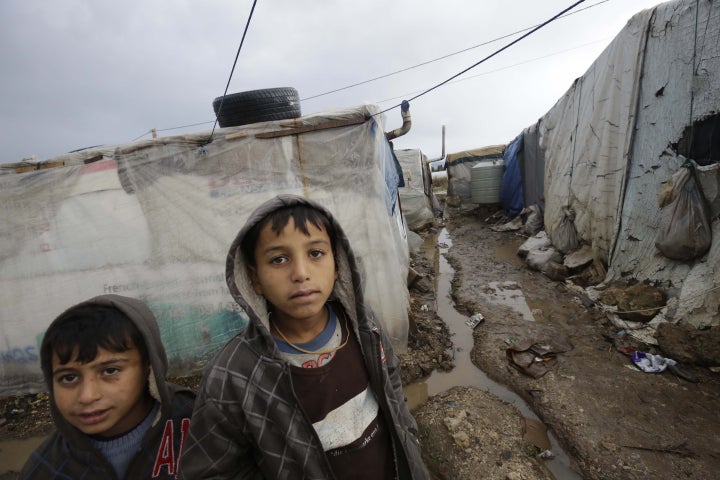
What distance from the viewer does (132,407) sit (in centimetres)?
118

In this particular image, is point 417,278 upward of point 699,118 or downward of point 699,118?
downward

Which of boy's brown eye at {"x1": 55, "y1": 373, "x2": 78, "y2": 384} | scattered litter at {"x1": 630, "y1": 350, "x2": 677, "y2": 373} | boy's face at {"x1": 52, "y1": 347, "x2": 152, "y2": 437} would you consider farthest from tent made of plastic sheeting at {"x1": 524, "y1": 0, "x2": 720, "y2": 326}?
boy's brown eye at {"x1": 55, "y1": 373, "x2": 78, "y2": 384}

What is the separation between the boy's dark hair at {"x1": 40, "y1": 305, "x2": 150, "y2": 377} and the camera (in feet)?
3.39

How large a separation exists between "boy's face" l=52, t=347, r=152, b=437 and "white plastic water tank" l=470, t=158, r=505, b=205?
12.1 meters

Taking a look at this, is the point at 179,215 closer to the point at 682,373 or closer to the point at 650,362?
the point at 650,362

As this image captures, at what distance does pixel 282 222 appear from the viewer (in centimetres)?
108

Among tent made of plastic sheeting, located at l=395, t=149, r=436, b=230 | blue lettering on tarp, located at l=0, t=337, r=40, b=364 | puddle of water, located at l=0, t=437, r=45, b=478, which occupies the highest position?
tent made of plastic sheeting, located at l=395, t=149, r=436, b=230

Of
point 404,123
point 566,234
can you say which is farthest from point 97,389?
point 566,234

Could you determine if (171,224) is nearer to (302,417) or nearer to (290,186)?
(290,186)

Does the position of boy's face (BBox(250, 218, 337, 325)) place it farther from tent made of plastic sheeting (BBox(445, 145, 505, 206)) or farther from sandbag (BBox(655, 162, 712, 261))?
tent made of plastic sheeting (BBox(445, 145, 505, 206))

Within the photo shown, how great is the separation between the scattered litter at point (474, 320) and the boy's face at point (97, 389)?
3.68 m

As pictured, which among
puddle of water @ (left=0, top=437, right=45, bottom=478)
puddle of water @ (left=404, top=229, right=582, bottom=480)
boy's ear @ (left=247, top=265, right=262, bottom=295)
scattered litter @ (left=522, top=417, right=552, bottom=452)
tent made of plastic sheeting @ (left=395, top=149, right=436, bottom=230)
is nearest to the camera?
boy's ear @ (left=247, top=265, right=262, bottom=295)

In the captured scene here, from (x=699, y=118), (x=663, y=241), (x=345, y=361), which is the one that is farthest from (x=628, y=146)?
(x=345, y=361)

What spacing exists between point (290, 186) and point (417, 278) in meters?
2.97
